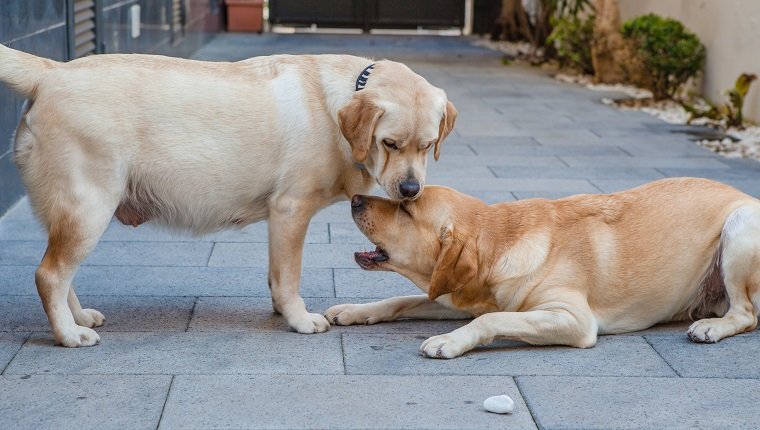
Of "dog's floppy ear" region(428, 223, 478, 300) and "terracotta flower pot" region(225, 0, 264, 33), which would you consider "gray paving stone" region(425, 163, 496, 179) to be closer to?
"dog's floppy ear" region(428, 223, 478, 300)

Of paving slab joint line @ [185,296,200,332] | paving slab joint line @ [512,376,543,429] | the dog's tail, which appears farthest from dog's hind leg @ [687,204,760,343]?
the dog's tail

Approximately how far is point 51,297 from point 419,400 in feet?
5.09

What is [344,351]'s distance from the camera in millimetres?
4402

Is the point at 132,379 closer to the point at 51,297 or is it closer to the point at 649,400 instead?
the point at 51,297

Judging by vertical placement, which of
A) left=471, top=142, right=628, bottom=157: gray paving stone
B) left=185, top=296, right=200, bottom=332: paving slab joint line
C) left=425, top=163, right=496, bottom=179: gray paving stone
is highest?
left=185, top=296, right=200, bottom=332: paving slab joint line

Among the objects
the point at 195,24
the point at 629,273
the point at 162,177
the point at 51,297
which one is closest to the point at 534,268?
the point at 629,273

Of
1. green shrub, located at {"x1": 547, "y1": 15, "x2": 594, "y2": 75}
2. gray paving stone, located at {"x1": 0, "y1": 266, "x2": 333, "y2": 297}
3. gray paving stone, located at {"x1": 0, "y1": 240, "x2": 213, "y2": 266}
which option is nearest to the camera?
gray paving stone, located at {"x1": 0, "y1": 266, "x2": 333, "y2": 297}

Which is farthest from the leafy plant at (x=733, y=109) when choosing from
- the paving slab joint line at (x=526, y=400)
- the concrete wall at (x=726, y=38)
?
the paving slab joint line at (x=526, y=400)

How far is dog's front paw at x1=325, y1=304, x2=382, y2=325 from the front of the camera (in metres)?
4.79

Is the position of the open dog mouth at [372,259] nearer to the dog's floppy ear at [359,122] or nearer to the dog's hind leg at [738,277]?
the dog's floppy ear at [359,122]

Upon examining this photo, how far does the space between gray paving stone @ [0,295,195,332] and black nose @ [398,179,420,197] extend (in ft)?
3.84

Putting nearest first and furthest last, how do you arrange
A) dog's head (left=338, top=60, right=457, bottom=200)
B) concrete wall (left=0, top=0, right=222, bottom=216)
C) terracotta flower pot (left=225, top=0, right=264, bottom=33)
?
1. dog's head (left=338, top=60, right=457, bottom=200)
2. concrete wall (left=0, top=0, right=222, bottom=216)
3. terracotta flower pot (left=225, top=0, right=264, bottom=33)

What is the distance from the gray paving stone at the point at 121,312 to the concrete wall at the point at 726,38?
318 inches

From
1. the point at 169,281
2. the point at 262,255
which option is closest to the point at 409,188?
the point at 169,281
